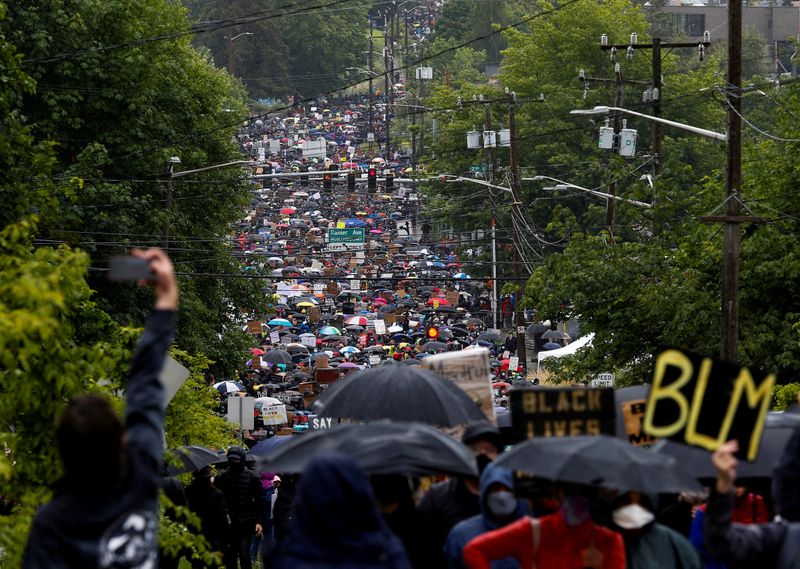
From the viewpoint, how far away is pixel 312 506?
18.1 ft

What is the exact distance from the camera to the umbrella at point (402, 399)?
369 inches

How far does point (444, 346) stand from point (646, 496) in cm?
4680

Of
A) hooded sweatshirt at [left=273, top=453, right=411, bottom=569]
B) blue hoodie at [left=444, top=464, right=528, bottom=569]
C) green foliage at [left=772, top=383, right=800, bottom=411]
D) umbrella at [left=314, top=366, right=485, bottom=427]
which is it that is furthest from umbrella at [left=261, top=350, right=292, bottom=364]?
hooded sweatshirt at [left=273, top=453, right=411, bottom=569]

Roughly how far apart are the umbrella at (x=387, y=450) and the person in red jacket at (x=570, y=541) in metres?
0.61

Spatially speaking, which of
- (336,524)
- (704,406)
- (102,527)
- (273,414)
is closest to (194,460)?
(704,406)

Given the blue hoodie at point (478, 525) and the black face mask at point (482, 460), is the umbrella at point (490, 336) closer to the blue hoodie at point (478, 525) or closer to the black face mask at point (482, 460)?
the black face mask at point (482, 460)

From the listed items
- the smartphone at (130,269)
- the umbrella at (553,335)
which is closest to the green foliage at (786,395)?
the smartphone at (130,269)

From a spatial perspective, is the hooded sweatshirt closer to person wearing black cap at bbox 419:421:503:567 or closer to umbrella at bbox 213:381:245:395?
person wearing black cap at bbox 419:421:503:567

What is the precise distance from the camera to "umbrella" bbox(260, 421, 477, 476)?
716 cm

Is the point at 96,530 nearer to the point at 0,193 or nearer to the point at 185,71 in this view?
the point at 0,193

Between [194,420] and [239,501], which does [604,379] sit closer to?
[194,420]

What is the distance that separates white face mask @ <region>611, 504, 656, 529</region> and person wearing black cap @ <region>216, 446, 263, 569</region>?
32.7 ft

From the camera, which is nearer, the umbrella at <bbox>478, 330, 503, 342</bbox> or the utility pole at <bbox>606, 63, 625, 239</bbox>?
the utility pole at <bbox>606, 63, 625, 239</bbox>

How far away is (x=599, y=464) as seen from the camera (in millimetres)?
6758
